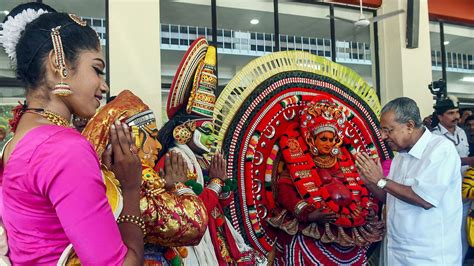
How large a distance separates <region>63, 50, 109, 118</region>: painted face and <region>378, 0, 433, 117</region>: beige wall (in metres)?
4.04

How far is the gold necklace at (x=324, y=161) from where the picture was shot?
3020mm

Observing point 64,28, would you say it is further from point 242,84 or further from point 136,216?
point 242,84

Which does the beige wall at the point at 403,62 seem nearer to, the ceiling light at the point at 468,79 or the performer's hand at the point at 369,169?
the ceiling light at the point at 468,79

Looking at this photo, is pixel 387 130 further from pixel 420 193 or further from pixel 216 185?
pixel 216 185

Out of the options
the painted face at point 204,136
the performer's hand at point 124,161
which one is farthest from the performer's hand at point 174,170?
the performer's hand at point 124,161

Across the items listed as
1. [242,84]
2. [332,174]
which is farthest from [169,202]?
[332,174]

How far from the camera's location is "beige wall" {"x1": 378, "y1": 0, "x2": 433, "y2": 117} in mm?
4637

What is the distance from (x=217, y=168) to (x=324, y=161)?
890mm

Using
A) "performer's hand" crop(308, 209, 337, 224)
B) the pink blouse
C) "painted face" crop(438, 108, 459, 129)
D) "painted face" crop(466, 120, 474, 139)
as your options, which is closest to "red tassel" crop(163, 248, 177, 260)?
the pink blouse

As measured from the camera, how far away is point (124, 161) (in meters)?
1.13

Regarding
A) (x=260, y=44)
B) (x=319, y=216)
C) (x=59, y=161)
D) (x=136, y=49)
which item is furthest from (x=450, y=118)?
(x=59, y=161)

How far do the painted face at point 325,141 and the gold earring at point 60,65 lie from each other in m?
2.14

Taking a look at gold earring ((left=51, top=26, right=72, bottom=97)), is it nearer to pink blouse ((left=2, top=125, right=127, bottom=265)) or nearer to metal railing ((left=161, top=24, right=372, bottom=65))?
pink blouse ((left=2, top=125, right=127, bottom=265))

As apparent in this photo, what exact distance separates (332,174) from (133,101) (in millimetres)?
1680
